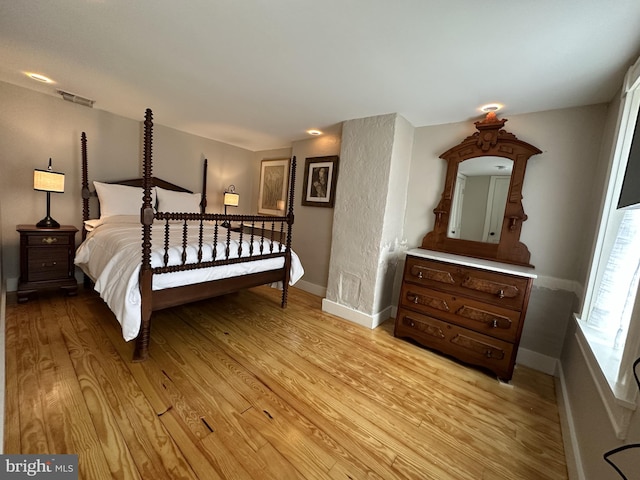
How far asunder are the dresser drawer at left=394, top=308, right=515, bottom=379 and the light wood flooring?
4.3 inches

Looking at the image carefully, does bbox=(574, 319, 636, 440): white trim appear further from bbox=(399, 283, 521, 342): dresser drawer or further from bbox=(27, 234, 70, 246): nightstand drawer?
bbox=(27, 234, 70, 246): nightstand drawer

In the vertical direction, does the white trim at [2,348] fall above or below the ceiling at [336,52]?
below

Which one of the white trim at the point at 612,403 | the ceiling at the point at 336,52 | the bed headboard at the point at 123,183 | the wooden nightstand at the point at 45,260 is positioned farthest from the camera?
the bed headboard at the point at 123,183

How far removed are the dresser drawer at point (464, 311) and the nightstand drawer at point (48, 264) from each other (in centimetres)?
341

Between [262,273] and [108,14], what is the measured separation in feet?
6.73

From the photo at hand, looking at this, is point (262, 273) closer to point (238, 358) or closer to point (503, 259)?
point (238, 358)

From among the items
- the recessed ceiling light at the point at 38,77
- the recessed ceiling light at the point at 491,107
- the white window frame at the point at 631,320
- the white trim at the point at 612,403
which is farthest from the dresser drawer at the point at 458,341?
the recessed ceiling light at the point at 38,77

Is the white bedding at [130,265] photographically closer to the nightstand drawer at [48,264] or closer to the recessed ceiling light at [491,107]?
the nightstand drawer at [48,264]

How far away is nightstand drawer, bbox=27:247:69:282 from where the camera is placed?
2418 mm

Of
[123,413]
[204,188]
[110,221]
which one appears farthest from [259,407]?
[204,188]

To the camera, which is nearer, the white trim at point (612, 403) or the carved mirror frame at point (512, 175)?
the white trim at point (612, 403)

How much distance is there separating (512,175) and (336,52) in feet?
5.88

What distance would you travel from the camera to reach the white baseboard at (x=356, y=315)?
8.50ft

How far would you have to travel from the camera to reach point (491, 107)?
2.10 meters
